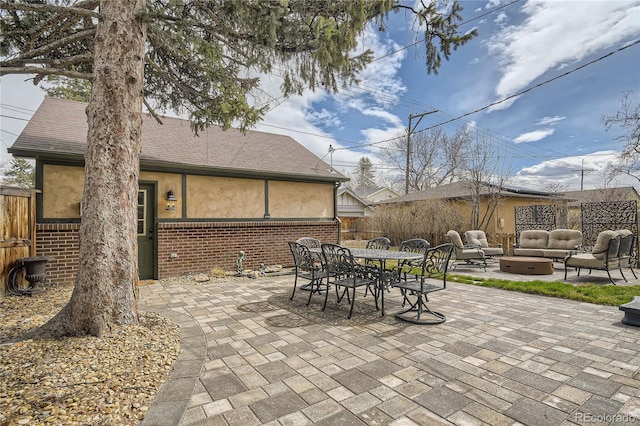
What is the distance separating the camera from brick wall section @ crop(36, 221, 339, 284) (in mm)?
6012

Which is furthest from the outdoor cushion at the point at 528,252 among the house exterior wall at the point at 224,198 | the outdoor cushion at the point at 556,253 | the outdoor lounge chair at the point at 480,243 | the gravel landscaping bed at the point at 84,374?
the gravel landscaping bed at the point at 84,374

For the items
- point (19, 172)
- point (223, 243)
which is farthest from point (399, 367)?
point (19, 172)

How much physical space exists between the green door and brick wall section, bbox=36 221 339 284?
0.78 feet

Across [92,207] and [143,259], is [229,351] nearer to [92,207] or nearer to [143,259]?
[92,207]

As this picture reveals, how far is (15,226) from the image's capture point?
5191 millimetres

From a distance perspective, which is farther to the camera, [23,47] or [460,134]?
[460,134]

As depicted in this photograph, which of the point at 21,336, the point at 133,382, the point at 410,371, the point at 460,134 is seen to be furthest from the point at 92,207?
the point at 460,134

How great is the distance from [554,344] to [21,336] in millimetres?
5519

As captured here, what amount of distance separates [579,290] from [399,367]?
4799 mm

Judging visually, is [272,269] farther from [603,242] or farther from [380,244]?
[603,242]

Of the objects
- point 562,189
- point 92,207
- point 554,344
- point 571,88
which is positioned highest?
point 571,88

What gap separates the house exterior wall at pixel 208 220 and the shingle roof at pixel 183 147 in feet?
1.16

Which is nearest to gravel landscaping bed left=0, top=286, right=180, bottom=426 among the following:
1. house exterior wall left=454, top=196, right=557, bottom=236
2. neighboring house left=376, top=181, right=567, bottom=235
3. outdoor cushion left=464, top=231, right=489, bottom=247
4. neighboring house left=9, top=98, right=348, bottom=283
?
neighboring house left=9, top=98, right=348, bottom=283

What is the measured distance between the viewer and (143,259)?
696 centimetres
